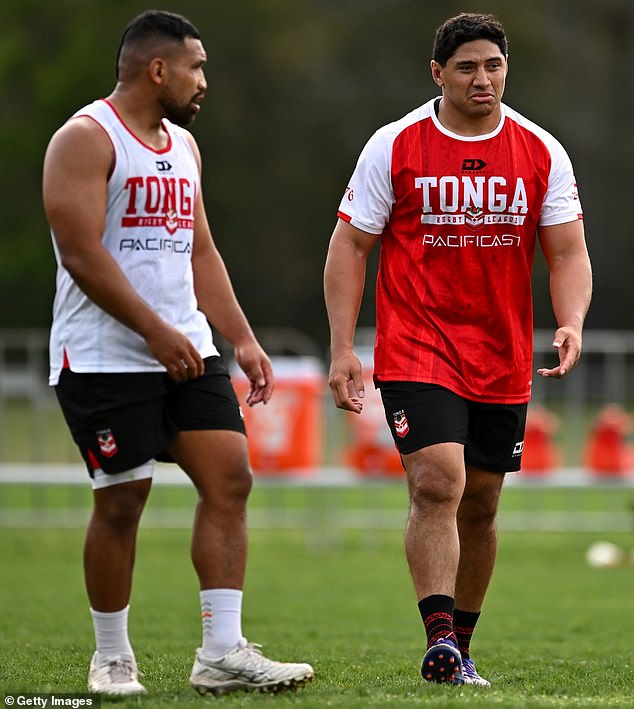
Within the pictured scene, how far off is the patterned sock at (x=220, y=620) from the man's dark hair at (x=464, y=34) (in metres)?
1.87

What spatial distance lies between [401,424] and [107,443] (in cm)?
99

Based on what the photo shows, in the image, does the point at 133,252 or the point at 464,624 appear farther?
the point at 464,624

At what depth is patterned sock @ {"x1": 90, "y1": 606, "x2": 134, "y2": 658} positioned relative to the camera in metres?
4.38

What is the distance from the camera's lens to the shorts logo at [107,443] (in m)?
4.29

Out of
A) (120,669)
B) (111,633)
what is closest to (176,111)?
(111,633)

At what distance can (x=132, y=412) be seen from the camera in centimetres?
430

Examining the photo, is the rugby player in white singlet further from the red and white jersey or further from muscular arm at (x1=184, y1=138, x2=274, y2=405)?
the red and white jersey

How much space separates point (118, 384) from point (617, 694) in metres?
1.75

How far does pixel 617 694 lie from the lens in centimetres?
439

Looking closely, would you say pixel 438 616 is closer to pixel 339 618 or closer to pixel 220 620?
pixel 220 620

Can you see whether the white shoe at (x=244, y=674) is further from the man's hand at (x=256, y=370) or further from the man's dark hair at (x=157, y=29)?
the man's dark hair at (x=157, y=29)

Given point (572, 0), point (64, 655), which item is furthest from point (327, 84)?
point (64, 655)

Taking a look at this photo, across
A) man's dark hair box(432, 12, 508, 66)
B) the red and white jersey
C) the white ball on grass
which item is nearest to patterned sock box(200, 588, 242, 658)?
the red and white jersey

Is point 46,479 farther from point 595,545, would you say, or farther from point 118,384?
point 118,384
